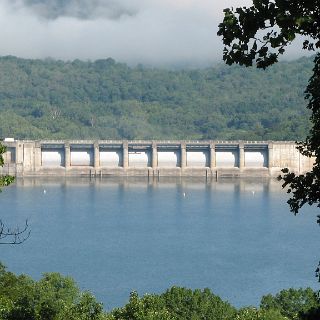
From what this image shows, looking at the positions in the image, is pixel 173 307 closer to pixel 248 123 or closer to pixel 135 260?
pixel 135 260

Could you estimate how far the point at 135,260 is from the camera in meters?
53.7

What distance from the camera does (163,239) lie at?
63.5 metres

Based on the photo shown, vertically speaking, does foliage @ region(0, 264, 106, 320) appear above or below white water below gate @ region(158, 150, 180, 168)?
below

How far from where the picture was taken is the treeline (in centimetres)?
2144

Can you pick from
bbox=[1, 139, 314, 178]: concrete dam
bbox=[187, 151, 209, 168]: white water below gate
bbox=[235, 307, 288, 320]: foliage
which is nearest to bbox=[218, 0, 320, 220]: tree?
bbox=[235, 307, 288, 320]: foliage

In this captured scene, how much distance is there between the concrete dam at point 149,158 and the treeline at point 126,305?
8423 cm

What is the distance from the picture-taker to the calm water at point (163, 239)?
46.6 meters

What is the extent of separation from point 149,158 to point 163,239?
5843 cm

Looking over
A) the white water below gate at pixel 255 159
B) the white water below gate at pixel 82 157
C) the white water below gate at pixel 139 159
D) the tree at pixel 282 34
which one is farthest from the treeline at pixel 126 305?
the white water below gate at pixel 82 157

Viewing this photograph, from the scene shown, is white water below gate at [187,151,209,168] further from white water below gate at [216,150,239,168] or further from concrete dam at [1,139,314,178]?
white water below gate at [216,150,239,168]

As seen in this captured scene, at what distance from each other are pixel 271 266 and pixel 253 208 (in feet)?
96.7

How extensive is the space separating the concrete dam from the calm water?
14.6 metres

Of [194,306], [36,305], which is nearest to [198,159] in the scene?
[194,306]

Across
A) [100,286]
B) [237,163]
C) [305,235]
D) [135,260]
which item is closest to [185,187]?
[237,163]
